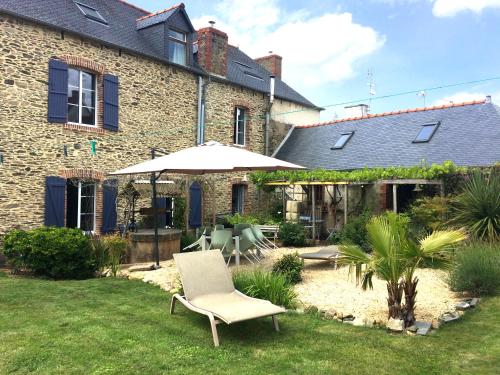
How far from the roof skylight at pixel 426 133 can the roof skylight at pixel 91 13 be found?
381 inches

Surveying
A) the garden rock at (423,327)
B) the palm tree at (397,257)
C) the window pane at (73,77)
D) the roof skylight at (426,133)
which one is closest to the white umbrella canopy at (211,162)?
the palm tree at (397,257)

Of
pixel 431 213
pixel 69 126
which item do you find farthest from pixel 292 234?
pixel 69 126

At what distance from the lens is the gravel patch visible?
5.59m

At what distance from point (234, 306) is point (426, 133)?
35.9ft

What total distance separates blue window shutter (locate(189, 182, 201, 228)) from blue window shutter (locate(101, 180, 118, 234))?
2.60 m

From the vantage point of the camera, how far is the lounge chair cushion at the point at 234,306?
4.41m

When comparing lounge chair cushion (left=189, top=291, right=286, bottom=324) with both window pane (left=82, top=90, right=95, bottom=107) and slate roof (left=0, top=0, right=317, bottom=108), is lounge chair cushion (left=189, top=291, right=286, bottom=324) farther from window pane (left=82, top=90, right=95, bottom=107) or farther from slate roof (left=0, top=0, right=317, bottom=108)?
slate roof (left=0, top=0, right=317, bottom=108)

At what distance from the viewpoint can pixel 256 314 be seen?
4453mm

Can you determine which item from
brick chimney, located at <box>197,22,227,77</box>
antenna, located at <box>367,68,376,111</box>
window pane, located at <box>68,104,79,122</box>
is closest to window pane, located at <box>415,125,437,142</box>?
brick chimney, located at <box>197,22,227,77</box>

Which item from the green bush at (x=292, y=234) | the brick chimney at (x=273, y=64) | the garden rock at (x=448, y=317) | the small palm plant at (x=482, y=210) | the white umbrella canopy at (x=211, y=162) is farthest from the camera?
the brick chimney at (x=273, y=64)

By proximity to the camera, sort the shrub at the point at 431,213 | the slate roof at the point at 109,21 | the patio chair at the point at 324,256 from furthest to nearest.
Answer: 1. the slate roof at the point at 109,21
2. the shrub at the point at 431,213
3. the patio chair at the point at 324,256

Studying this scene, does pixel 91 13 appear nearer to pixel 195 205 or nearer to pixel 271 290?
pixel 195 205

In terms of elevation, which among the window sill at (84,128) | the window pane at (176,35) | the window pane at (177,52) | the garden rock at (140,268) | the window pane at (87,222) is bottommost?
the garden rock at (140,268)

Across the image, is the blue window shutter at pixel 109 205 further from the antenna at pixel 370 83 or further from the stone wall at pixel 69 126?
the antenna at pixel 370 83
